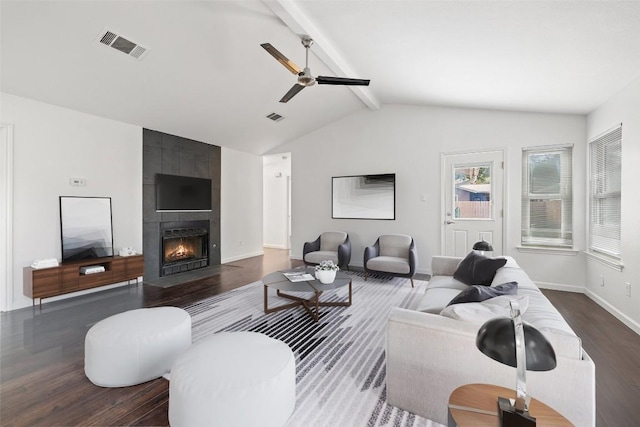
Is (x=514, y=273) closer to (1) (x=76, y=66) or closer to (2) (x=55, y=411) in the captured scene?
(2) (x=55, y=411)

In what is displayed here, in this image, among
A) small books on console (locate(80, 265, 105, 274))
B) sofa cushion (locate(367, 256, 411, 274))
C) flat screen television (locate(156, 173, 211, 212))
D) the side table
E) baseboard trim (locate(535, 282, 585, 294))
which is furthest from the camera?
flat screen television (locate(156, 173, 211, 212))

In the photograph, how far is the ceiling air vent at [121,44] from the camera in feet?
10.1

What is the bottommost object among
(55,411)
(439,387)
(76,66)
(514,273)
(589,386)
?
(55,411)

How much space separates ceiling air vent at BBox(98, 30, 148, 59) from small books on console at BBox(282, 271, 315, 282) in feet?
10.2

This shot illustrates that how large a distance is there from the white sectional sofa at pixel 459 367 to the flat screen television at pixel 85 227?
4617 mm

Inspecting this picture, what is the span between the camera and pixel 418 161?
5648mm

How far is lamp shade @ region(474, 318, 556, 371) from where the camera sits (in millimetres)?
973

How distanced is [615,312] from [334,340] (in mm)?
3341

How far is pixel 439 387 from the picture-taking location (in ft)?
A: 5.48

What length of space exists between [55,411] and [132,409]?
484 millimetres

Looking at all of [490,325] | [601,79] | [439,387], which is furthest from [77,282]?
[601,79]

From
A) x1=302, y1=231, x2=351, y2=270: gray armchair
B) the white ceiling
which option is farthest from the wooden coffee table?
the white ceiling

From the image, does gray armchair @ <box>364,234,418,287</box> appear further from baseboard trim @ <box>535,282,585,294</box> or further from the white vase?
baseboard trim @ <box>535,282,585,294</box>

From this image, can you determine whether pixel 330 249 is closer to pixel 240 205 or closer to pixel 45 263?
pixel 240 205
